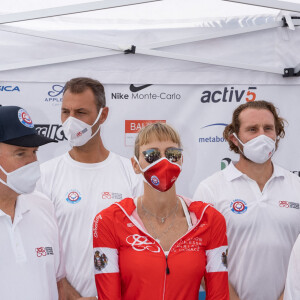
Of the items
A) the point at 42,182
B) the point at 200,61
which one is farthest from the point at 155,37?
the point at 42,182

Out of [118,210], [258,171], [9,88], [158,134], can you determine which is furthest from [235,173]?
[9,88]

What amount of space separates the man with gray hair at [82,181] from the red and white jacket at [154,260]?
44cm

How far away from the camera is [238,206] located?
2.51m

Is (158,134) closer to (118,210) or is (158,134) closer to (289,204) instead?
(118,210)

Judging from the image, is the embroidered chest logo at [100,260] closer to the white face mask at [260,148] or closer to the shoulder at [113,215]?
the shoulder at [113,215]

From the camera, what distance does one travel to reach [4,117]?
6.42ft

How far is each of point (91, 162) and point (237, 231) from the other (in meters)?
0.89

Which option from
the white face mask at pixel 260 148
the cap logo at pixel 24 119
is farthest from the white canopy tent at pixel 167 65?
the cap logo at pixel 24 119

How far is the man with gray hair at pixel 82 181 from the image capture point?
250 centimetres

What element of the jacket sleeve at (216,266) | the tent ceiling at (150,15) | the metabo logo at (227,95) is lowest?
the jacket sleeve at (216,266)

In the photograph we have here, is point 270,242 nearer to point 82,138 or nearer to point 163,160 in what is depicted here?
point 163,160

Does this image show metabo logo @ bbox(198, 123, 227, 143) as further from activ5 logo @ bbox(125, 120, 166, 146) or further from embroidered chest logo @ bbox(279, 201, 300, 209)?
embroidered chest logo @ bbox(279, 201, 300, 209)

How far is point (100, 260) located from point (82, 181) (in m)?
0.65

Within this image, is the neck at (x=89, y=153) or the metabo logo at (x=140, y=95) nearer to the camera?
the neck at (x=89, y=153)
